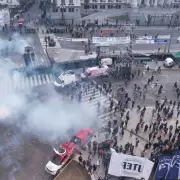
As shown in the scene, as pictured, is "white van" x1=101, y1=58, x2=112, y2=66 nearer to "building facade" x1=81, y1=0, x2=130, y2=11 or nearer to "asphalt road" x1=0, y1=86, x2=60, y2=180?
"asphalt road" x1=0, y1=86, x2=60, y2=180

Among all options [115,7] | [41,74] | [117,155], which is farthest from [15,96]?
[115,7]

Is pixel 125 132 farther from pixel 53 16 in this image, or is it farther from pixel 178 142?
pixel 53 16

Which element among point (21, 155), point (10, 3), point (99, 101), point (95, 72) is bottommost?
point (21, 155)

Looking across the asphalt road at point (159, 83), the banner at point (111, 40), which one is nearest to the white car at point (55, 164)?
the asphalt road at point (159, 83)

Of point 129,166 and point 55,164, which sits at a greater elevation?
point 129,166

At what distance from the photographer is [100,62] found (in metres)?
37.2

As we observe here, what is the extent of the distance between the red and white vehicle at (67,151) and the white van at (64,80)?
929 cm

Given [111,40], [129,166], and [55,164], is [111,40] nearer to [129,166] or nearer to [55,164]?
[55,164]

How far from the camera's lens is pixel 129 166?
1912 centimetres

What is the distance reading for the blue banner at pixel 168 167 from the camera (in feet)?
61.3

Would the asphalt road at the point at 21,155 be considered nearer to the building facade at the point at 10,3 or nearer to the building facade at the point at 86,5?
the building facade at the point at 86,5

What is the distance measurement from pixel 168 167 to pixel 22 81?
839 inches

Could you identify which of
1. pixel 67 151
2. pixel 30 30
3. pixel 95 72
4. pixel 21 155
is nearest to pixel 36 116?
pixel 21 155

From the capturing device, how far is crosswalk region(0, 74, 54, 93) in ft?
106
